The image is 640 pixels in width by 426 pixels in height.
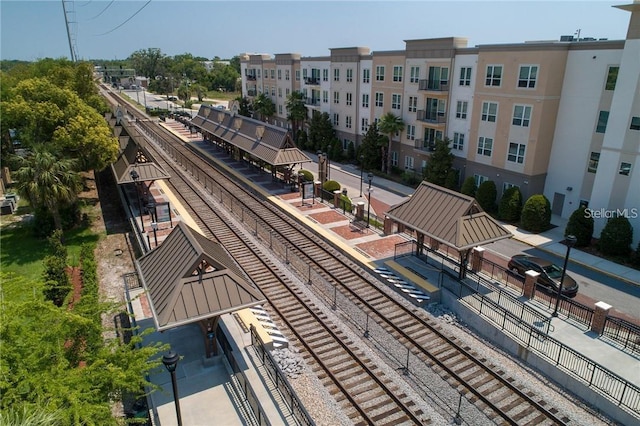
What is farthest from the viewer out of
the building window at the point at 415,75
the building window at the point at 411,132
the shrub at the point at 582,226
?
the building window at the point at 411,132

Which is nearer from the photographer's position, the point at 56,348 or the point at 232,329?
the point at 56,348

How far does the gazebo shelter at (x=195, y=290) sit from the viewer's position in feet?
47.0

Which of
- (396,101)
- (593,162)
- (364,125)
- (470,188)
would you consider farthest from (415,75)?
(593,162)

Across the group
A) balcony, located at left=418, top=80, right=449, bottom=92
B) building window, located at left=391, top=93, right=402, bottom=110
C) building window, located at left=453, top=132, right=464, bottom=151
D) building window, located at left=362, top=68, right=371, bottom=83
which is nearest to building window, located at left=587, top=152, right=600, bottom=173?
building window, located at left=453, top=132, right=464, bottom=151

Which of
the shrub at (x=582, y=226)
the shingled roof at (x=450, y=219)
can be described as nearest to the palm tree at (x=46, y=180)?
the shingled roof at (x=450, y=219)

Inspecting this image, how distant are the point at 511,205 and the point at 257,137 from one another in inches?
910

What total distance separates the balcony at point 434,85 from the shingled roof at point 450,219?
19492 millimetres

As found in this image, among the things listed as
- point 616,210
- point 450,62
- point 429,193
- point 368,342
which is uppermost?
point 450,62

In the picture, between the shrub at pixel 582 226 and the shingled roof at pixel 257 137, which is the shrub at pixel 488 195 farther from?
the shingled roof at pixel 257 137

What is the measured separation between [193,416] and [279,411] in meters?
2.65

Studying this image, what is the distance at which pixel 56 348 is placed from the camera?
11.5 metres

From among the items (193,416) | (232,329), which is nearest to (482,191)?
(232,329)

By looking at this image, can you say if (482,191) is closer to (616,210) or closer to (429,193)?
(616,210)

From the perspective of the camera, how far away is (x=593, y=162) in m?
30.5
